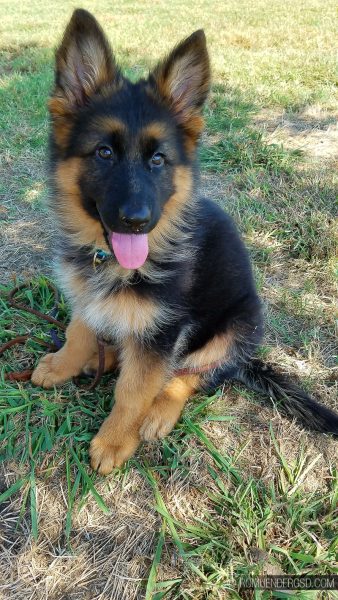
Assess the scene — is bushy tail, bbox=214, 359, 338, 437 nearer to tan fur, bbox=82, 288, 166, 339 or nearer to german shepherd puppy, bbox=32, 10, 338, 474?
german shepherd puppy, bbox=32, 10, 338, 474

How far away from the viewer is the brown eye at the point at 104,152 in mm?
2471

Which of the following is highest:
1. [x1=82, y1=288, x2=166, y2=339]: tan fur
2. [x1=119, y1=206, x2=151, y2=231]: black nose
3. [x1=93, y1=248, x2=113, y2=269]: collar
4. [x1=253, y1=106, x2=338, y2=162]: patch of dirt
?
[x1=119, y1=206, x2=151, y2=231]: black nose

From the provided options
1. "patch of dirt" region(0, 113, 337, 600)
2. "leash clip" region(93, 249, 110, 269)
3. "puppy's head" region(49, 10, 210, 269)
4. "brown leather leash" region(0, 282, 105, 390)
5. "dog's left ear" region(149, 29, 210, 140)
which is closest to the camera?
"patch of dirt" region(0, 113, 337, 600)

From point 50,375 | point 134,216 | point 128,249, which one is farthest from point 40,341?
point 134,216

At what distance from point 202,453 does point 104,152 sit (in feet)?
6.09

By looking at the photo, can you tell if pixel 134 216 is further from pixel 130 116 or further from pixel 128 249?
pixel 130 116

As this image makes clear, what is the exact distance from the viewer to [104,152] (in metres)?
2.48

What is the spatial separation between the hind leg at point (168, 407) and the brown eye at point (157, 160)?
1417 millimetres

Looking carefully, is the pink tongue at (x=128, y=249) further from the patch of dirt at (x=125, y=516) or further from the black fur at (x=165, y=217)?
the patch of dirt at (x=125, y=516)

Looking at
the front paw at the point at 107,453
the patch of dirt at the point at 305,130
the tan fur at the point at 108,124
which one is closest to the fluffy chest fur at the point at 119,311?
the front paw at the point at 107,453

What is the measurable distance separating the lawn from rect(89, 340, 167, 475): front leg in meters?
0.10

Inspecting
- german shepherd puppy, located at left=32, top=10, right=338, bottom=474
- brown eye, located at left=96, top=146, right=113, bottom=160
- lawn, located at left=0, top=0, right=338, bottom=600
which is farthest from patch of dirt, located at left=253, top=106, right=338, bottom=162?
brown eye, located at left=96, top=146, right=113, bottom=160

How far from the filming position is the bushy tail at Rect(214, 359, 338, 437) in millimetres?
2832

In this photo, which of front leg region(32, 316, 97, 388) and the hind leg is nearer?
the hind leg
